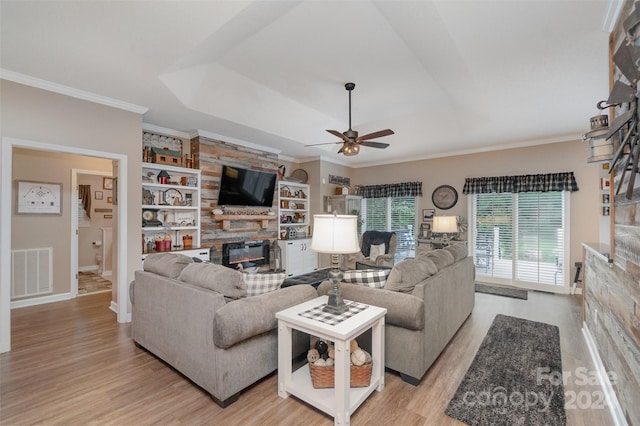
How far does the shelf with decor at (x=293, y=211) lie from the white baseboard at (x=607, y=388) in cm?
490

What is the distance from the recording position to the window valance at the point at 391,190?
670cm

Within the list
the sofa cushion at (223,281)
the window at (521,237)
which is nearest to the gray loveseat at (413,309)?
the sofa cushion at (223,281)

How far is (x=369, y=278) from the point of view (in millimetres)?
2604

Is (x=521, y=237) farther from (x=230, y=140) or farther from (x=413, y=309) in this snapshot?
(x=230, y=140)

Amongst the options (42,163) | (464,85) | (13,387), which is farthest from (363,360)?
(42,163)

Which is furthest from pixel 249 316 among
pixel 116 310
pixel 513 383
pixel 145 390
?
pixel 116 310

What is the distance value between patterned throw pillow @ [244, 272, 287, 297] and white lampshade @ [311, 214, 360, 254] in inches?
22.8

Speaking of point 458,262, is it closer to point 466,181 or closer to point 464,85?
point 464,85

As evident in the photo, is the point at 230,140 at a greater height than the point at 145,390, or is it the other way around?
the point at 230,140

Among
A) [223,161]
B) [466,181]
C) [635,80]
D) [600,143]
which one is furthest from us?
[466,181]

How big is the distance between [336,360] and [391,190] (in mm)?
5674

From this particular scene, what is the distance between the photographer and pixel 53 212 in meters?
4.55

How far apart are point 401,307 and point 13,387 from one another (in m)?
3.09

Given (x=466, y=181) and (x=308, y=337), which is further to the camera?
(x=466, y=181)
